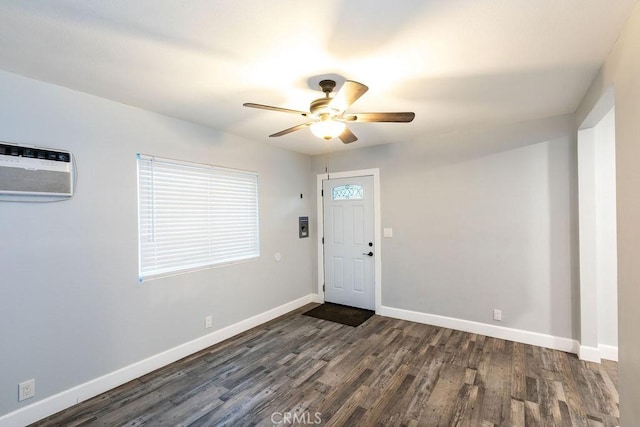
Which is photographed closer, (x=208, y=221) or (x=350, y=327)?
(x=208, y=221)

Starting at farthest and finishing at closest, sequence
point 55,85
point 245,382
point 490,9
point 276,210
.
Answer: point 276,210, point 245,382, point 55,85, point 490,9

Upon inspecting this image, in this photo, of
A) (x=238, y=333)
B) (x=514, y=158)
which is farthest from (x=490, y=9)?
(x=238, y=333)

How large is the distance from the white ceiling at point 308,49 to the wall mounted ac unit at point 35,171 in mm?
538

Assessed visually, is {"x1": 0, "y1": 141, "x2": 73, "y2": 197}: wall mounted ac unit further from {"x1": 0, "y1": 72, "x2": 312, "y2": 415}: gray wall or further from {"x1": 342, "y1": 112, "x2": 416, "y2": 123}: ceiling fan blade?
{"x1": 342, "y1": 112, "x2": 416, "y2": 123}: ceiling fan blade

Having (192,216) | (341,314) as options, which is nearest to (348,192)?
(341,314)

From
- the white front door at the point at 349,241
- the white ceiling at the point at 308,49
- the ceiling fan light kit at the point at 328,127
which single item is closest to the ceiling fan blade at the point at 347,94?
the ceiling fan light kit at the point at 328,127

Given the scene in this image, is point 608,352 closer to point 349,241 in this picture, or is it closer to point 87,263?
point 349,241

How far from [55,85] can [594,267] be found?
491 cm

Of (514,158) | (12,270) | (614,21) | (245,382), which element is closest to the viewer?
(614,21)

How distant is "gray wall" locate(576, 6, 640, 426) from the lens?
1.50 meters

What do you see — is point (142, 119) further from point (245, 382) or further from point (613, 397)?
point (613, 397)

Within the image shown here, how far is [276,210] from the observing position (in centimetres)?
422

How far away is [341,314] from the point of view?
13.8 ft

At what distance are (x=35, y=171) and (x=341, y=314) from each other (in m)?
3.62
